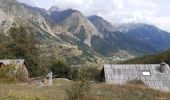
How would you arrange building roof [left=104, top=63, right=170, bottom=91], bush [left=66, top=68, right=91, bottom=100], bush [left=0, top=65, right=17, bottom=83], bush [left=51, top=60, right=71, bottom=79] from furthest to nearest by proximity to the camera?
1. bush [left=51, top=60, right=71, bottom=79]
2. building roof [left=104, top=63, right=170, bottom=91]
3. bush [left=0, top=65, right=17, bottom=83]
4. bush [left=66, top=68, right=91, bottom=100]

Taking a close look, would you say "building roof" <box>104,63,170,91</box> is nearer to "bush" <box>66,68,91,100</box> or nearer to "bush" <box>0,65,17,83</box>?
"bush" <box>0,65,17,83</box>

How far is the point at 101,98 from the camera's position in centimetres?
2195

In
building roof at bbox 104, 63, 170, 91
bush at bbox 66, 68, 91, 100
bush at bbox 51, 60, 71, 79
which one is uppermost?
bush at bbox 51, 60, 71, 79

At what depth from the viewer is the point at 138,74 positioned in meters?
68.7

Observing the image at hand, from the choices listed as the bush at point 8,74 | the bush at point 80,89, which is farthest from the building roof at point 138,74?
the bush at point 80,89

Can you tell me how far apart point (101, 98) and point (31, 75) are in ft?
287

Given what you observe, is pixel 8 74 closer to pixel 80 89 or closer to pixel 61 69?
pixel 80 89

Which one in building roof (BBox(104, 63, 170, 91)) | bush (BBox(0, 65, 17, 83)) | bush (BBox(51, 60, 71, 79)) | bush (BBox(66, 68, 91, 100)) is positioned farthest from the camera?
bush (BBox(51, 60, 71, 79))

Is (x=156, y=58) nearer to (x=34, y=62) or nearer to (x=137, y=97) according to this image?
(x=34, y=62)

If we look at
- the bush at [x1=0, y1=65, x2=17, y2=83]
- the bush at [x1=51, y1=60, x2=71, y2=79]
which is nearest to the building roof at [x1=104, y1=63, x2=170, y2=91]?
the bush at [x1=0, y1=65, x2=17, y2=83]

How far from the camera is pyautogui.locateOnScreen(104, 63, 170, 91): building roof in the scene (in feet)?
214

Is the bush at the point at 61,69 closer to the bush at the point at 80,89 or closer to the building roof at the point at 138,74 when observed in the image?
the building roof at the point at 138,74

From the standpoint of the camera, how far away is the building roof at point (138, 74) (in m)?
65.2

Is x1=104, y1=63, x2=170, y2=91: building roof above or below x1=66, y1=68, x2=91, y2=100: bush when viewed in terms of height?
above
